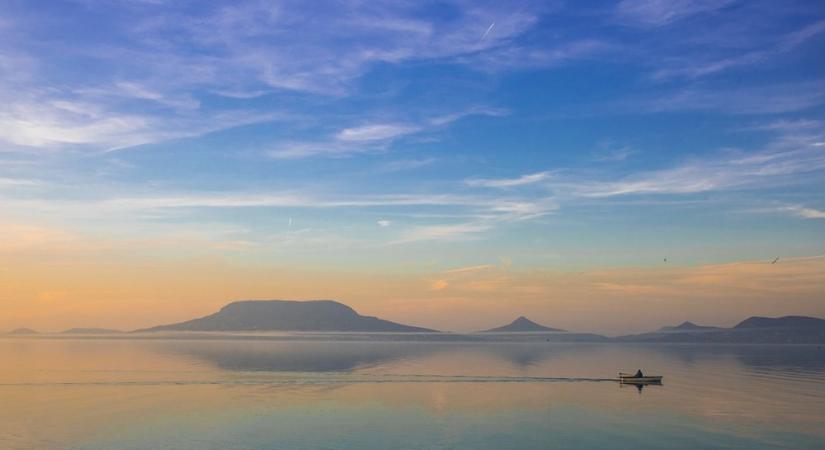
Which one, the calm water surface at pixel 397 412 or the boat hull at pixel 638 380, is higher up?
the boat hull at pixel 638 380

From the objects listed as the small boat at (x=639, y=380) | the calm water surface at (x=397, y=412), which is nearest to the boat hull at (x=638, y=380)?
the small boat at (x=639, y=380)

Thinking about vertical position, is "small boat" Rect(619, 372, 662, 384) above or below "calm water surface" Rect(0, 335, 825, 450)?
above

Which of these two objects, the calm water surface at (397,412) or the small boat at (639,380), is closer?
the calm water surface at (397,412)

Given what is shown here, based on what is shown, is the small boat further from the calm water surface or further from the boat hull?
the calm water surface

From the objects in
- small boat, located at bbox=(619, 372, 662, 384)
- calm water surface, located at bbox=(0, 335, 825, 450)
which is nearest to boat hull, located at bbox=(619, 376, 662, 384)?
small boat, located at bbox=(619, 372, 662, 384)

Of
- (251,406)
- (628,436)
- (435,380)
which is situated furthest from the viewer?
(435,380)

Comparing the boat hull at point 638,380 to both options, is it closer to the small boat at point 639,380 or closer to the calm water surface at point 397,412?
the small boat at point 639,380

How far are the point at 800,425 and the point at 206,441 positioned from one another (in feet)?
174

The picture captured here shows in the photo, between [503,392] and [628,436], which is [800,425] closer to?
[628,436]

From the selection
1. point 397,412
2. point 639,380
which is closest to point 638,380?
point 639,380

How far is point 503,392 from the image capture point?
90062mm

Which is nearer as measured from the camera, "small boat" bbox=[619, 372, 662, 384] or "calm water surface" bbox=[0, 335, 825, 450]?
"calm water surface" bbox=[0, 335, 825, 450]

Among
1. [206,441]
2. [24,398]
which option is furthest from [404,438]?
[24,398]

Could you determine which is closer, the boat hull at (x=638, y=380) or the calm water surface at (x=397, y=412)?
the calm water surface at (x=397, y=412)
